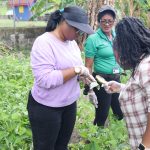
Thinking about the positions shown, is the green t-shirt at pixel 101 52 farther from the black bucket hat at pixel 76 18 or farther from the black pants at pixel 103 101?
the black bucket hat at pixel 76 18

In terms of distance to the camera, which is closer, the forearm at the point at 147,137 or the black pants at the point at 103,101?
the forearm at the point at 147,137

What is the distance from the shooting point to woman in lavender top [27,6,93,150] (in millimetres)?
2738

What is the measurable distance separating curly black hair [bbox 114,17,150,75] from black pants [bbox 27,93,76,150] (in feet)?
2.85

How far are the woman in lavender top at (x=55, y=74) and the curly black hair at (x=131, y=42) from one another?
471 mm

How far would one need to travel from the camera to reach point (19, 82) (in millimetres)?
5812

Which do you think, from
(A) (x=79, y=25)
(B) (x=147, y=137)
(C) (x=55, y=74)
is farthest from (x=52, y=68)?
(B) (x=147, y=137)

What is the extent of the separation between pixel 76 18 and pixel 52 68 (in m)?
0.44

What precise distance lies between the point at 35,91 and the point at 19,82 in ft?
9.63

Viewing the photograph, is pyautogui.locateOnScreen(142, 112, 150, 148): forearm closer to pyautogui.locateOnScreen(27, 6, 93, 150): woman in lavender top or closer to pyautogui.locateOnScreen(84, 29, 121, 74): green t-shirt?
pyautogui.locateOnScreen(27, 6, 93, 150): woman in lavender top

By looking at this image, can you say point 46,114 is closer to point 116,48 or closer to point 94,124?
point 116,48

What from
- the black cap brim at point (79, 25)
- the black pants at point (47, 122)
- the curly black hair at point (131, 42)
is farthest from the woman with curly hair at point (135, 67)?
the black pants at point (47, 122)

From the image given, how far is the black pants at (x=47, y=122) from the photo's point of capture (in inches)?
115

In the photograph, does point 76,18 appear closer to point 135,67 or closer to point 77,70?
point 77,70

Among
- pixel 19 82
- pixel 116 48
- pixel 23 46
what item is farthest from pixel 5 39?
pixel 116 48
